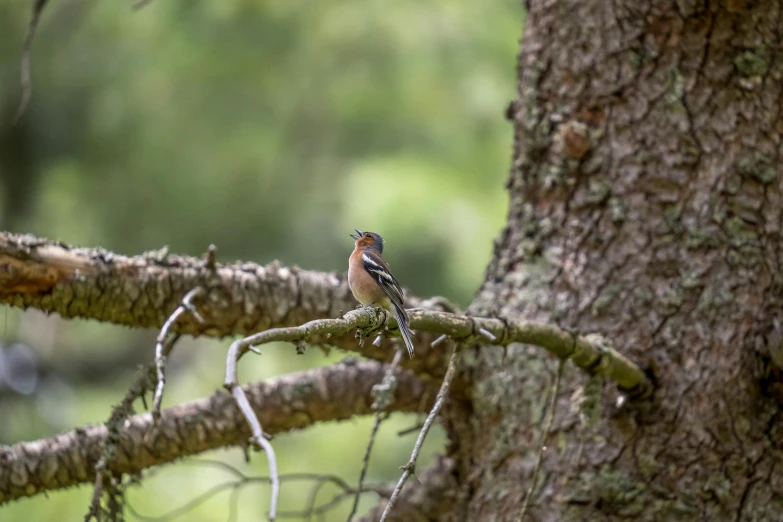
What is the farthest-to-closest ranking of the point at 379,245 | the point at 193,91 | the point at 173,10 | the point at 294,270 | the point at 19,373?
1. the point at 19,373
2. the point at 193,91
3. the point at 173,10
4. the point at 379,245
5. the point at 294,270

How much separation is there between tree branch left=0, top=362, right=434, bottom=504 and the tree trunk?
0.40 meters

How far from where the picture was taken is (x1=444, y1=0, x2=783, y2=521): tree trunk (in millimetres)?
2887

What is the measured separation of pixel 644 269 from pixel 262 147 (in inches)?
166

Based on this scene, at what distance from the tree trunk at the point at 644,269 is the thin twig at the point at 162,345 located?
1102 millimetres

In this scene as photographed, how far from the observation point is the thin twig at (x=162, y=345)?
217 centimetres

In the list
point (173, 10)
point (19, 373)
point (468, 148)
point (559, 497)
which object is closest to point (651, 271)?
point (559, 497)

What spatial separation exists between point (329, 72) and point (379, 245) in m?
3.41

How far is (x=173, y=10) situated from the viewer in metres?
6.20

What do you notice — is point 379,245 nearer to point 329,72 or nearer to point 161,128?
point 329,72

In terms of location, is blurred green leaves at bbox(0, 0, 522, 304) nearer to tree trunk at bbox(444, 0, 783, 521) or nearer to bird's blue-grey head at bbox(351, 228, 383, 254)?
bird's blue-grey head at bbox(351, 228, 383, 254)

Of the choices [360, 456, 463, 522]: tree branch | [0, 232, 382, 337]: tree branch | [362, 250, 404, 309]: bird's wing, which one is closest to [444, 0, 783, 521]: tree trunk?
[360, 456, 463, 522]: tree branch

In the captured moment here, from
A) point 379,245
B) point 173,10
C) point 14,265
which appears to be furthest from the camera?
point 173,10

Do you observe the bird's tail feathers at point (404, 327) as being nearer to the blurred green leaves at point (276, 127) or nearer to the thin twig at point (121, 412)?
the thin twig at point (121, 412)

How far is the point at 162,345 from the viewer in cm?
237
